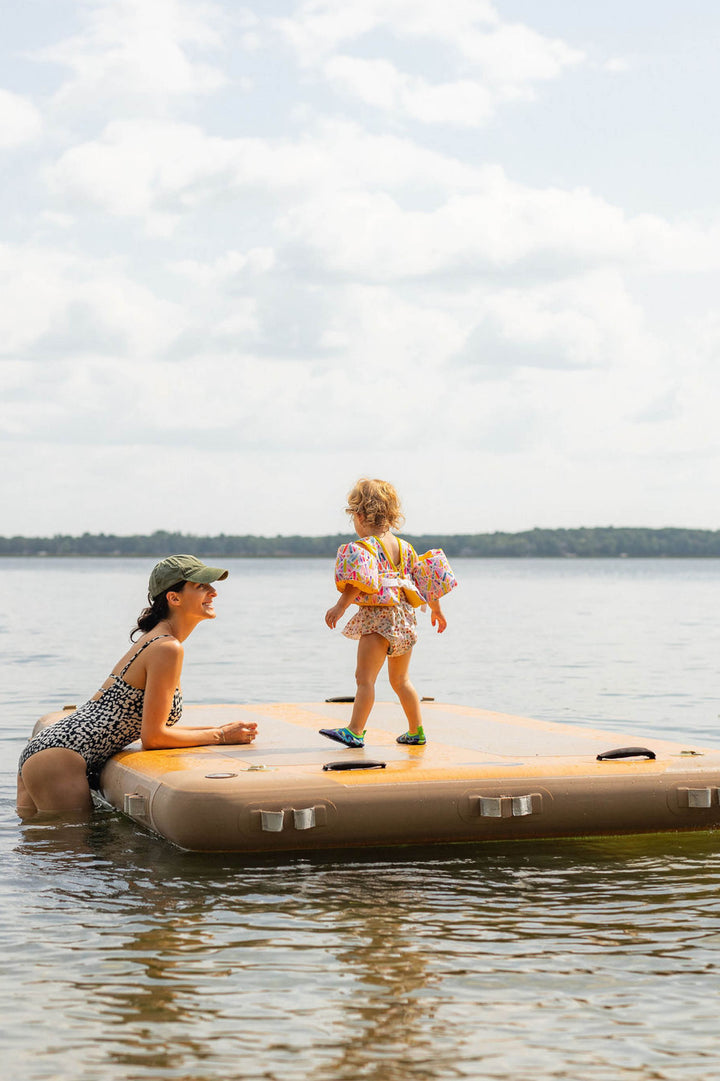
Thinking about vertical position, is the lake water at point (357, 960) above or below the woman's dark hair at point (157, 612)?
below

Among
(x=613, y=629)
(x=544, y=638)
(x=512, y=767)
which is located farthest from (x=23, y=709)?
(x=613, y=629)

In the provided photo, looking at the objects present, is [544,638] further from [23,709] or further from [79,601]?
[79,601]

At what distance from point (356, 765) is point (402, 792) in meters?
0.31

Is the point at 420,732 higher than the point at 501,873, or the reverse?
the point at 420,732

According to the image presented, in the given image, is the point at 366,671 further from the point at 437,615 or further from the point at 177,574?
the point at 177,574

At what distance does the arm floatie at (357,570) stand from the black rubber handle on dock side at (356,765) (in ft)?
3.65

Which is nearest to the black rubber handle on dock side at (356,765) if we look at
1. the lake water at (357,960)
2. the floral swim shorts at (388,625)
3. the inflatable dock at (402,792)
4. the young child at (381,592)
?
the inflatable dock at (402,792)

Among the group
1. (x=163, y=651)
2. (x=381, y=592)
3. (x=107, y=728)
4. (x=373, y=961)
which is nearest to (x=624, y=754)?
(x=381, y=592)

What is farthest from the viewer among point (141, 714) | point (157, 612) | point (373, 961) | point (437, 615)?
point (437, 615)

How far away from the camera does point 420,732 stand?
7.72m

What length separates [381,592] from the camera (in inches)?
295

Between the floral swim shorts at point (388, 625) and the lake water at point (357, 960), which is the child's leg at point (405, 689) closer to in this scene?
the floral swim shorts at point (388, 625)

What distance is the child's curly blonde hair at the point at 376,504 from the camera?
7633 millimetres

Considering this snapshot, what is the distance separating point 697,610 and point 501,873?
42185 mm
